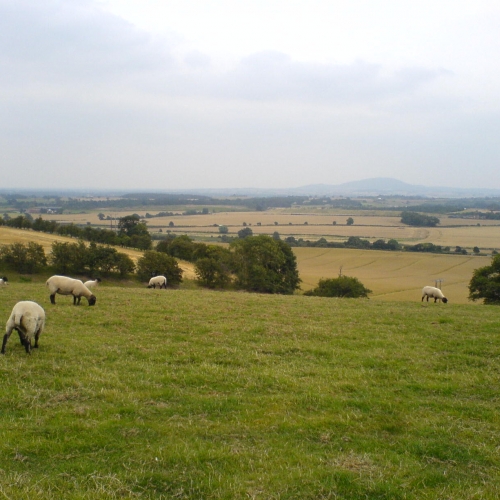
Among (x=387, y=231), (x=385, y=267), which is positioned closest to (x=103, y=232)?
(x=385, y=267)

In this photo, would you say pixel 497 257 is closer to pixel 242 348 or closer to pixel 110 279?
pixel 242 348

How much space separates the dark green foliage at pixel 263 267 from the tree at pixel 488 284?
2213cm

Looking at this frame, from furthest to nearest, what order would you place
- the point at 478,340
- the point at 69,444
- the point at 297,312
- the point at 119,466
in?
the point at 297,312 → the point at 478,340 → the point at 69,444 → the point at 119,466

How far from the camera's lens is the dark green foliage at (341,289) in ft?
177

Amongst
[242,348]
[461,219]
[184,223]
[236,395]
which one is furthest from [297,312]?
[461,219]

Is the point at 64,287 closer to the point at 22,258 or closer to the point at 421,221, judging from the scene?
the point at 22,258

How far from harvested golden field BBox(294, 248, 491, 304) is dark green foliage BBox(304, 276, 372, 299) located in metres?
2.63

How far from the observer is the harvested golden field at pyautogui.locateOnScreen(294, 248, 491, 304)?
2363 inches

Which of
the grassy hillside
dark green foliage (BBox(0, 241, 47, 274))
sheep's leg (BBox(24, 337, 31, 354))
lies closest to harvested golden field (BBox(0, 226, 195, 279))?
dark green foliage (BBox(0, 241, 47, 274))

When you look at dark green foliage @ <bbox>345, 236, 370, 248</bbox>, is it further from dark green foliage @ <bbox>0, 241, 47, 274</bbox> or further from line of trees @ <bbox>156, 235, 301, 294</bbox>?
dark green foliage @ <bbox>0, 241, 47, 274</bbox>

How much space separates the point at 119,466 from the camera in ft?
20.7

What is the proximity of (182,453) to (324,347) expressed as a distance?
7.69 metres

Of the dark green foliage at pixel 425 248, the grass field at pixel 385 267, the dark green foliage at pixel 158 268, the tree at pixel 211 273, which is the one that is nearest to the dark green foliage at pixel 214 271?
the tree at pixel 211 273

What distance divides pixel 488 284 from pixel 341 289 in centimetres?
1744
